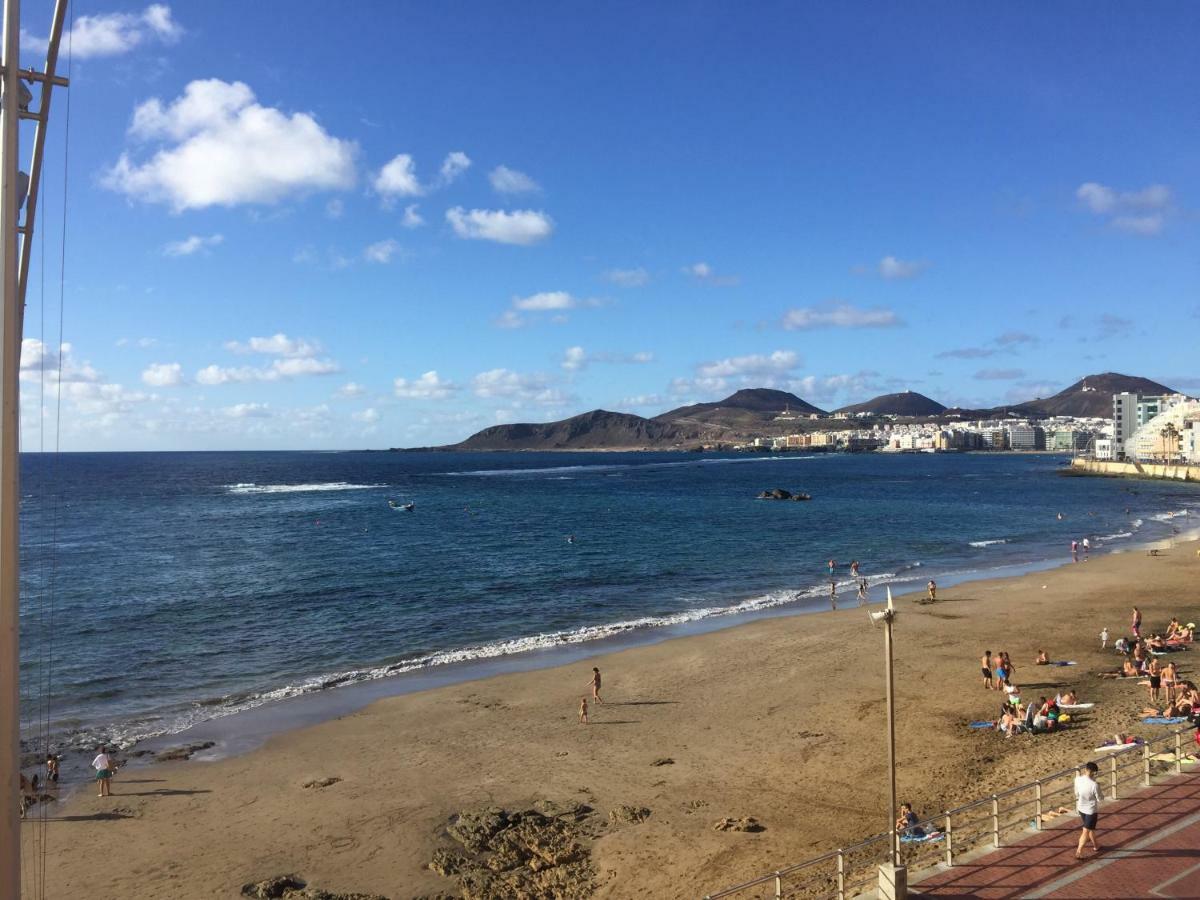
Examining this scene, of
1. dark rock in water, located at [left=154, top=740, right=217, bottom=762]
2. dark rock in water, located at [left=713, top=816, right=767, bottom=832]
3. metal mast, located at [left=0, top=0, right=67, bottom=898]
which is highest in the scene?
metal mast, located at [left=0, top=0, right=67, bottom=898]

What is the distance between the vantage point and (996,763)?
17594 mm

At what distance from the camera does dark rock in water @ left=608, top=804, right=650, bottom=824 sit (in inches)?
616

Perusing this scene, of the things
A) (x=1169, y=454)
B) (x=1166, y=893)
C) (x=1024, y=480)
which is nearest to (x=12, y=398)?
(x=1166, y=893)

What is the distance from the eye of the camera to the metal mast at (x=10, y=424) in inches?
192

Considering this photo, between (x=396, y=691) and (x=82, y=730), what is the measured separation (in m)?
8.80

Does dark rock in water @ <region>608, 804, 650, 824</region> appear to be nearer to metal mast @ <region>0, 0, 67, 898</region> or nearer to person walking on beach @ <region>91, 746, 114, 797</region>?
person walking on beach @ <region>91, 746, 114, 797</region>

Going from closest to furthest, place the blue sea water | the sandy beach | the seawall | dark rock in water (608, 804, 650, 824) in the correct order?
the sandy beach, dark rock in water (608, 804, 650, 824), the blue sea water, the seawall

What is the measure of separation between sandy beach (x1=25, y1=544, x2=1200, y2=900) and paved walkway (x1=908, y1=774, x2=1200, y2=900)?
340 cm

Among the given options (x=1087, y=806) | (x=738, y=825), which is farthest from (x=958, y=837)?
(x=738, y=825)

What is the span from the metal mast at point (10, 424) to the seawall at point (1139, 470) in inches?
5781

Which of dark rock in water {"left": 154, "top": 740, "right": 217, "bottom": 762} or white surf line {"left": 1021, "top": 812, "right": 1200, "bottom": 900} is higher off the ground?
white surf line {"left": 1021, "top": 812, "right": 1200, "bottom": 900}

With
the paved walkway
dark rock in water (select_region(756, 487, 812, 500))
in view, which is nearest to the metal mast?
the paved walkway

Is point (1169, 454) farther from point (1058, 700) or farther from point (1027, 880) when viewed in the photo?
point (1027, 880)

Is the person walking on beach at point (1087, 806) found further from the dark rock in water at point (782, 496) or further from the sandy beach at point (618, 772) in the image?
the dark rock in water at point (782, 496)
